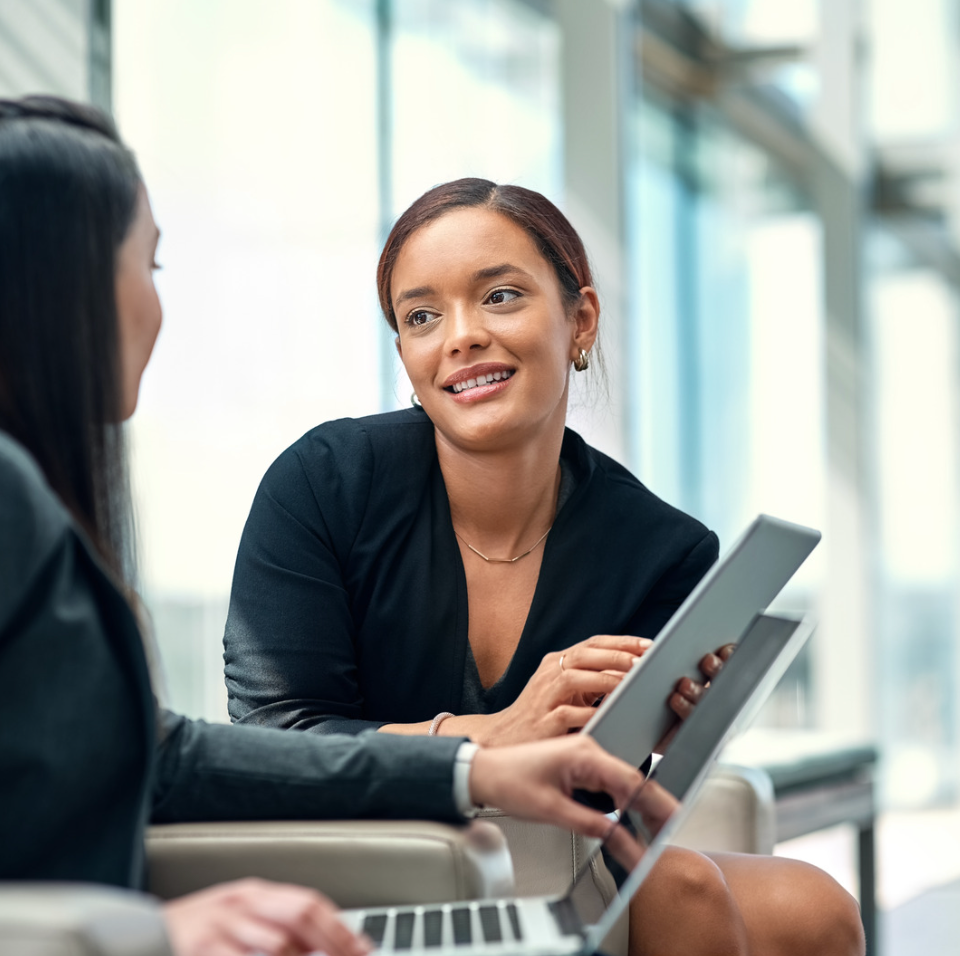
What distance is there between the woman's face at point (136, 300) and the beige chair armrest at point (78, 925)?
455mm

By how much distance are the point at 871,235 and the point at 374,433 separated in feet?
14.8

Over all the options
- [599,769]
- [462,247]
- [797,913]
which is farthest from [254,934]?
[462,247]

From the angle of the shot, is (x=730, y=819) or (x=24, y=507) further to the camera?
(x=730, y=819)

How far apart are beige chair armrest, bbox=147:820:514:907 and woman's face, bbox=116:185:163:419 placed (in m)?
0.42

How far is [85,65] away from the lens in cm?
290

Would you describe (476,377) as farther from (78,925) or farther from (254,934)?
(78,925)

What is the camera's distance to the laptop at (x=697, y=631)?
47.8 inches

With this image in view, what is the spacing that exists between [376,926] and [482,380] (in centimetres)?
89

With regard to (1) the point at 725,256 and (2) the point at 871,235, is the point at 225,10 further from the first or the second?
(2) the point at 871,235

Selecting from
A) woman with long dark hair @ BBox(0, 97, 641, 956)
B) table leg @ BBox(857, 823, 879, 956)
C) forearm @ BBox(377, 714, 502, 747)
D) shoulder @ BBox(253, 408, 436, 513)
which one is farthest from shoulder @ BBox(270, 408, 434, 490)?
table leg @ BBox(857, 823, 879, 956)

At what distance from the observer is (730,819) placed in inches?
77.5

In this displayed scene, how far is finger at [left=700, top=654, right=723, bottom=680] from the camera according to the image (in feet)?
4.40

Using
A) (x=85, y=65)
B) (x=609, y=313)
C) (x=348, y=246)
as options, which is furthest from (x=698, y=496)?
(x=85, y=65)

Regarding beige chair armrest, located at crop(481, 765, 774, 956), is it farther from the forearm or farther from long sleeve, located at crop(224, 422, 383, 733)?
long sleeve, located at crop(224, 422, 383, 733)
